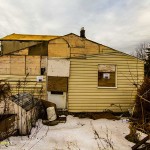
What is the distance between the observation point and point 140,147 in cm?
739

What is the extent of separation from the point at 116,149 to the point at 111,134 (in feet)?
5.77

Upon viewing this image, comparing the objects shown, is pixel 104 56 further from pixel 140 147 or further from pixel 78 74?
pixel 140 147

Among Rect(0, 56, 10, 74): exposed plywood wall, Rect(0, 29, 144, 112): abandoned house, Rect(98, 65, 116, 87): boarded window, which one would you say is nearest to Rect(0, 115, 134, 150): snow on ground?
Rect(0, 29, 144, 112): abandoned house

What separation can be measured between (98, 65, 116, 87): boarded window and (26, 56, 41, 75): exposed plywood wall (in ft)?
11.2

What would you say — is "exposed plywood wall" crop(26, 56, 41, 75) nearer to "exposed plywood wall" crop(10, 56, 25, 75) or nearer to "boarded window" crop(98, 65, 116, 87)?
"exposed plywood wall" crop(10, 56, 25, 75)

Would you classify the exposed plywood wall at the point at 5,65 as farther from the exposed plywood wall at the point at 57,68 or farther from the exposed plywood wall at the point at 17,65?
the exposed plywood wall at the point at 57,68

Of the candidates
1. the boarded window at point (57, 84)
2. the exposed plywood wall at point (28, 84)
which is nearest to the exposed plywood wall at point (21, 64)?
the exposed plywood wall at point (28, 84)

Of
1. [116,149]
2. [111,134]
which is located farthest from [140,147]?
[111,134]

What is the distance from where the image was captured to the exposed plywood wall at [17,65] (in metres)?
12.3

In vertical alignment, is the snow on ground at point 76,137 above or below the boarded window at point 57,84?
below

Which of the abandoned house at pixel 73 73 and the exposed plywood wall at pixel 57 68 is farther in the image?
the exposed plywood wall at pixel 57 68

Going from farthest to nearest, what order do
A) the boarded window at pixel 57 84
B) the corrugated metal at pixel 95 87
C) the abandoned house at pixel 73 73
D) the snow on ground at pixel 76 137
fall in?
the corrugated metal at pixel 95 87 < the boarded window at pixel 57 84 < the abandoned house at pixel 73 73 < the snow on ground at pixel 76 137

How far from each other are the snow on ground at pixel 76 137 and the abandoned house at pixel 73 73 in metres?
1.75

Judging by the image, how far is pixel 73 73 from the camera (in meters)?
12.7
